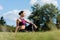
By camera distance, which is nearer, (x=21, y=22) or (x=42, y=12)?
(x=21, y=22)

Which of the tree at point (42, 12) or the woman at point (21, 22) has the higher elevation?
the tree at point (42, 12)

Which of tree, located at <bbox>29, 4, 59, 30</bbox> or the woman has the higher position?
tree, located at <bbox>29, 4, 59, 30</bbox>

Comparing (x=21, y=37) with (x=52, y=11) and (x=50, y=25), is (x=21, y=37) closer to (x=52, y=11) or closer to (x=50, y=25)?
(x=50, y=25)

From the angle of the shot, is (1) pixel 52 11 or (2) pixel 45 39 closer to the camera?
(2) pixel 45 39

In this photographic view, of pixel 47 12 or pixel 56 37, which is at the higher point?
pixel 47 12

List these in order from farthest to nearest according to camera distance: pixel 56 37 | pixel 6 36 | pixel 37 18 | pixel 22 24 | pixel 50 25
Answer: pixel 37 18
pixel 22 24
pixel 6 36
pixel 50 25
pixel 56 37

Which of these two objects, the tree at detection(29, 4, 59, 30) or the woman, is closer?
the woman

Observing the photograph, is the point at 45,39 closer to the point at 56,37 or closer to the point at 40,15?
the point at 56,37

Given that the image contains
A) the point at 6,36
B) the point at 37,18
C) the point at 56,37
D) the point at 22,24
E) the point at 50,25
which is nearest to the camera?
the point at 56,37

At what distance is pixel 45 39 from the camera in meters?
5.45

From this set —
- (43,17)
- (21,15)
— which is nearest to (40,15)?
(43,17)

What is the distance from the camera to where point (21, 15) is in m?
7.37

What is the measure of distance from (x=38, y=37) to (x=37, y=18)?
184 feet

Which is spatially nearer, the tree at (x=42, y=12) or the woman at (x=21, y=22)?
the woman at (x=21, y=22)
